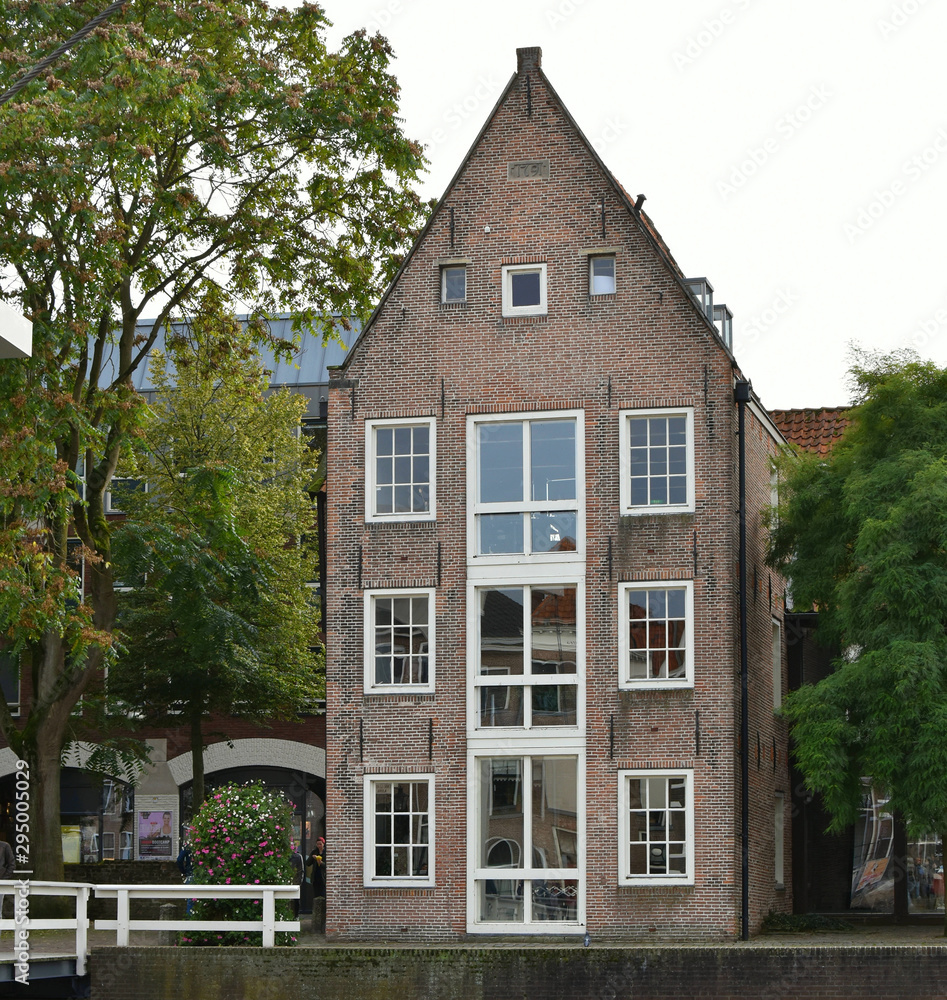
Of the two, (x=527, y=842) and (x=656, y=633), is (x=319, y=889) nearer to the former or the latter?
(x=527, y=842)

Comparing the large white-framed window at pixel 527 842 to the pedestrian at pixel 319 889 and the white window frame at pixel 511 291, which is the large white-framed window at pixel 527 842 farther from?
the white window frame at pixel 511 291

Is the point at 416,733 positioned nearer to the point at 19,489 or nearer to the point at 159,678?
the point at 19,489

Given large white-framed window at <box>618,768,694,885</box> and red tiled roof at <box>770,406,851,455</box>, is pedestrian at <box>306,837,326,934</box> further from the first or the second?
red tiled roof at <box>770,406,851,455</box>

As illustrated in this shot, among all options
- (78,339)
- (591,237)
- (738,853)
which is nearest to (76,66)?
(78,339)

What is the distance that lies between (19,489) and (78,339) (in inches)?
133

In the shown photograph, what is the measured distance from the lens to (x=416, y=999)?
805 inches

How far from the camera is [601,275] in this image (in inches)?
984

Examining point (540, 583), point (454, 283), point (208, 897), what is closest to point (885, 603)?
point (540, 583)

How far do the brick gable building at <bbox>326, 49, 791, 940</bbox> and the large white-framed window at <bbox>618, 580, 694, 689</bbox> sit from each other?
36mm

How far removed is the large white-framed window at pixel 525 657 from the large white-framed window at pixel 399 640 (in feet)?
2.43

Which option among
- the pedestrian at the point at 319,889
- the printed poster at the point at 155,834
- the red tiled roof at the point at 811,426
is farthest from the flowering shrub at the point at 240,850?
the printed poster at the point at 155,834

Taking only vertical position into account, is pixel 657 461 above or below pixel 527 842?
above

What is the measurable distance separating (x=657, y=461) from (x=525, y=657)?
356cm

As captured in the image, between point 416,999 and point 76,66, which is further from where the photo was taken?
point 76,66
